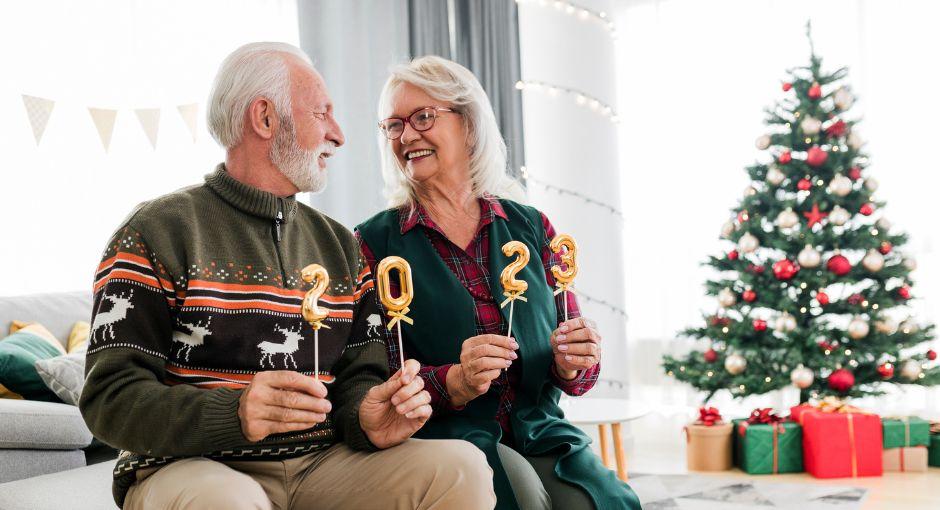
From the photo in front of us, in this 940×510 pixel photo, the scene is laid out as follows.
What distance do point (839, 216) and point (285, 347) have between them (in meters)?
3.20

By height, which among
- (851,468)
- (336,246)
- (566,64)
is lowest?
(851,468)

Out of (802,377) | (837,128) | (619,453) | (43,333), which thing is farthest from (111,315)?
(837,128)

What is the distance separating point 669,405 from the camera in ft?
16.7

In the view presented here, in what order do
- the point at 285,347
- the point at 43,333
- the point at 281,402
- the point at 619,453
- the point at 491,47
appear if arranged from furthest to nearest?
the point at 491,47, the point at 619,453, the point at 43,333, the point at 285,347, the point at 281,402

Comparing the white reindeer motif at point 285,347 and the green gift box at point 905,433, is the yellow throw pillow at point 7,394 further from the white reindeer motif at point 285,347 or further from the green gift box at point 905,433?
the green gift box at point 905,433

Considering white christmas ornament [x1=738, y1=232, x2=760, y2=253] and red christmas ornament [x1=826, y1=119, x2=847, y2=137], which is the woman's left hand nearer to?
white christmas ornament [x1=738, y1=232, x2=760, y2=253]

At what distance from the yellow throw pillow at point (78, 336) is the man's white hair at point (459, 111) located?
169 centimetres

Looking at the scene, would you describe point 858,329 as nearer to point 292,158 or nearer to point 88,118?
point 292,158

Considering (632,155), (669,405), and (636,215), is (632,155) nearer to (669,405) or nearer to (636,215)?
(636,215)

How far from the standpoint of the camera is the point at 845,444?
375 cm

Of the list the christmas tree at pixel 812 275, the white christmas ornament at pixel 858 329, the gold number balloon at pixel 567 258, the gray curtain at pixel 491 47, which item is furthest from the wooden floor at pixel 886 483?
the gray curtain at pixel 491 47

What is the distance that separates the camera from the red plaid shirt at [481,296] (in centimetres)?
183

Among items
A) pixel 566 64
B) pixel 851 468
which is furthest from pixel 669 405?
pixel 566 64

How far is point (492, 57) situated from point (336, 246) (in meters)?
4.30
